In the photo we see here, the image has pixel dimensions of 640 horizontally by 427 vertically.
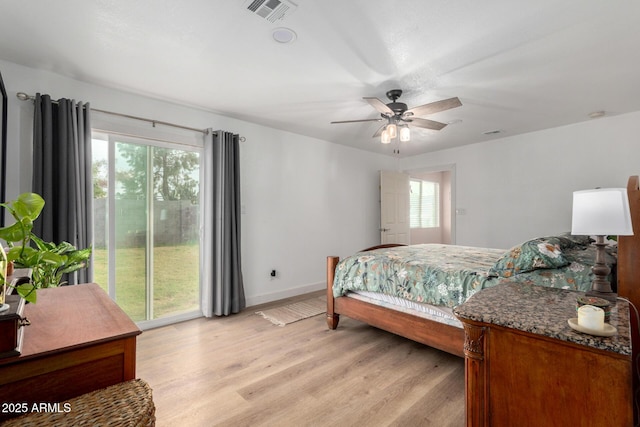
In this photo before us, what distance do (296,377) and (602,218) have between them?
2.10 meters

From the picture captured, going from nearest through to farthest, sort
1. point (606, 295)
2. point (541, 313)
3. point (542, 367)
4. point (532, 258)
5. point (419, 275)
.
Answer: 1. point (542, 367)
2. point (541, 313)
3. point (606, 295)
4. point (532, 258)
5. point (419, 275)

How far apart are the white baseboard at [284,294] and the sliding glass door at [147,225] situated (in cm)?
73

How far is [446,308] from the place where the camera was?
91.0 inches

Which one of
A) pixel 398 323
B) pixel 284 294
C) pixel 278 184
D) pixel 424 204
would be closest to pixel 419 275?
pixel 398 323

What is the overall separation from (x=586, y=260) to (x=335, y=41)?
2244 mm

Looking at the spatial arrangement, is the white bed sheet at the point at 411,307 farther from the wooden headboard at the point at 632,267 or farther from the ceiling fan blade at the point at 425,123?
the ceiling fan blade at the point at 425,123

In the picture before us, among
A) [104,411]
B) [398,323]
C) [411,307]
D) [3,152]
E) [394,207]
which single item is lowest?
[398,323]

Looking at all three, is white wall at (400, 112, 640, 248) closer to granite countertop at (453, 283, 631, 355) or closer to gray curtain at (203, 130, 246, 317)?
granite countertop at (453, 283, 631, 355)

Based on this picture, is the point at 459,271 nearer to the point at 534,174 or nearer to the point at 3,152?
the point at 534,174

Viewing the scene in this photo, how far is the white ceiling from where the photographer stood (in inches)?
72.5

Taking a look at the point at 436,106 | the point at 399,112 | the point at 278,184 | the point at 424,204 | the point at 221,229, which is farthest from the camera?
the point at 424,204

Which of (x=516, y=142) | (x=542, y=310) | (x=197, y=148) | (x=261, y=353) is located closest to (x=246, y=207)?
(x=197, y=148)

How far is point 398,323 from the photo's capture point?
2.66m

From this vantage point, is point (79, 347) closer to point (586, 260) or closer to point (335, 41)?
point (335, 41)
